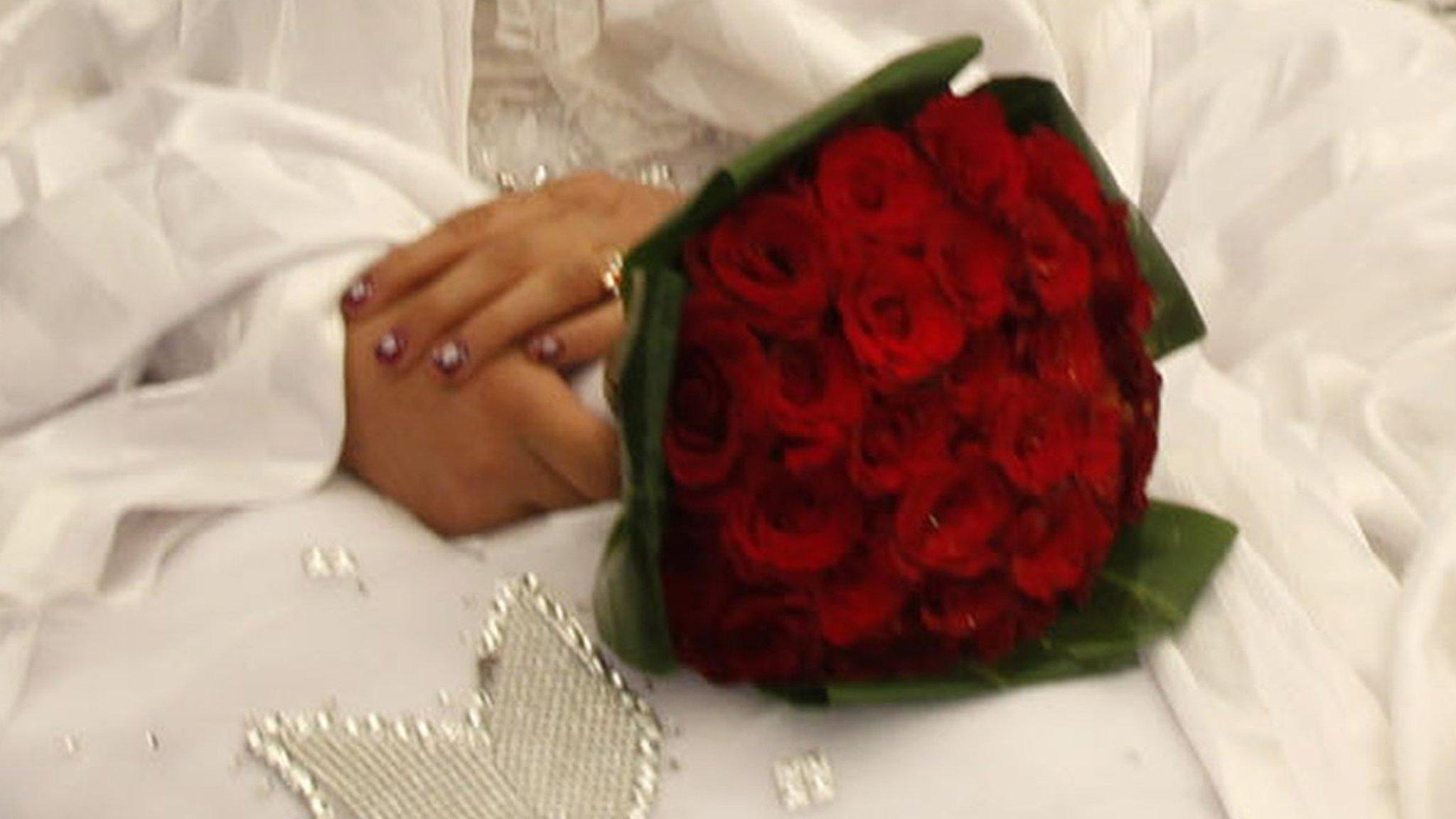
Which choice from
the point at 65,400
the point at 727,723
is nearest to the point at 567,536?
the point at 727,723

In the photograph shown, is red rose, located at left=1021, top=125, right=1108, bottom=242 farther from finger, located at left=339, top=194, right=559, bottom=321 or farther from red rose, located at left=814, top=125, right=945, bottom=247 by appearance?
finger, located at left=339, top=194, right=559, bottom=321

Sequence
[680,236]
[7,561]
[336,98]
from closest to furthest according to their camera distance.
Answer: [680,236] → [7,561] → [336,98]

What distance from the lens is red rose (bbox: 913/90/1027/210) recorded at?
23.8 inches

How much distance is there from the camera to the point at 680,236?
0.59m

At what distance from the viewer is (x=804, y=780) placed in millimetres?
623

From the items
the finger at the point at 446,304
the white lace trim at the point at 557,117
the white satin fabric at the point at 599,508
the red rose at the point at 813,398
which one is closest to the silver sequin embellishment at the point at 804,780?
the white satin fabric at the point at 599,508

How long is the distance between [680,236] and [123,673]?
0.86 feet

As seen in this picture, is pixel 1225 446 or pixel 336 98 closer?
pixel 1225 446

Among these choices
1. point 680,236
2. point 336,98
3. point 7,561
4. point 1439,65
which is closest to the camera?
point 680,236

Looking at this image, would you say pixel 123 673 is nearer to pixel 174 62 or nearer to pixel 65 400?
pixel 65 400

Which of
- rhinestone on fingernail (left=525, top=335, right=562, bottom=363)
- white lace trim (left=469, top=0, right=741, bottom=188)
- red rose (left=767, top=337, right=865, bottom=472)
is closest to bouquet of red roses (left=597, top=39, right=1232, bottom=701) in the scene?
red rose (left=767, top=337, right=865, bottom=472)

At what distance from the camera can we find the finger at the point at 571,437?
70 centimetres

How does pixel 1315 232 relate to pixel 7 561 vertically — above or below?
above

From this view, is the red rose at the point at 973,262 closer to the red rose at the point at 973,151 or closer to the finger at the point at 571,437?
the red rose at the point at 973,151
